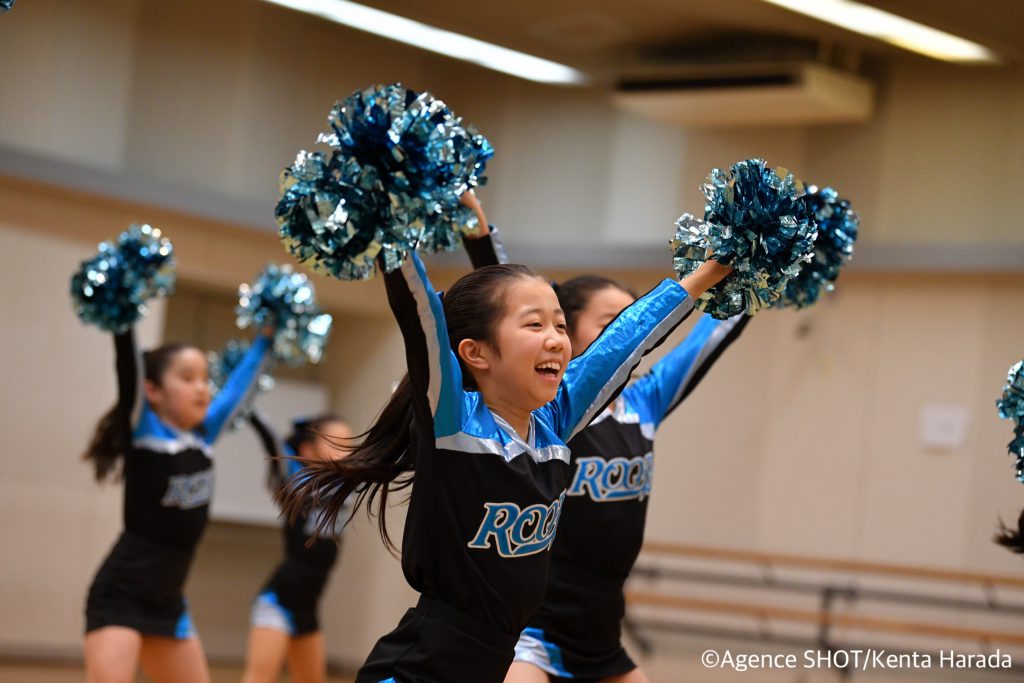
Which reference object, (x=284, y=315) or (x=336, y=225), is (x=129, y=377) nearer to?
(x=284, y=315)

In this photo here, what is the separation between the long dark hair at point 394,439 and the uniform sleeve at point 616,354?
0.21 meters

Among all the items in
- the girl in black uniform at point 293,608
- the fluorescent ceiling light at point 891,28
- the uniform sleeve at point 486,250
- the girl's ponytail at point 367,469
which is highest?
the fluorescent ceiling light at point 891,28

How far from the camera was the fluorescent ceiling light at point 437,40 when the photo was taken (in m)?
7.05

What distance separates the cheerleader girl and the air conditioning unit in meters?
4.89

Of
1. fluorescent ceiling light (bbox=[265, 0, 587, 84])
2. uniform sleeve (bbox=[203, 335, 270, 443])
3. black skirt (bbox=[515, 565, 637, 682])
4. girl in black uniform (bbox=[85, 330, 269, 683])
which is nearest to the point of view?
black skirt (bbox=[515, 565, 637, 682])

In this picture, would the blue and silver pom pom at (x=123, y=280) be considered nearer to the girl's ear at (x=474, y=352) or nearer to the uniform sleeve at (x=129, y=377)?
the uniform sleeve at (x=129, y=377)

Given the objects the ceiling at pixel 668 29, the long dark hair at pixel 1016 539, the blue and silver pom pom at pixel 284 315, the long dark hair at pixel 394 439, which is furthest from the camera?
the ceiling at pixel 668 29

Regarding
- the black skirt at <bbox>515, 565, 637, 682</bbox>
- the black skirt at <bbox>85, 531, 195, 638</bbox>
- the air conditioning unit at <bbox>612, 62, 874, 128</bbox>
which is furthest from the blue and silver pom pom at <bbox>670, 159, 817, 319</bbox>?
the air conditioning unit at <bbox>612, 62, 874, 128</bbox>

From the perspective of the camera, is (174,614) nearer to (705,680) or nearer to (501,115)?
(705,680)

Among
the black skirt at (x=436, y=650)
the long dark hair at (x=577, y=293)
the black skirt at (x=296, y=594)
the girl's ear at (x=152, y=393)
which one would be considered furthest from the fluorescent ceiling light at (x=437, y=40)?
the black skirt at (x=436, y=650)

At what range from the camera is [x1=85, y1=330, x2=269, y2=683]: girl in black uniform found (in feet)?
14.1

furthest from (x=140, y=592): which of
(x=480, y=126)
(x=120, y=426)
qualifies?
(x=480, y=126)

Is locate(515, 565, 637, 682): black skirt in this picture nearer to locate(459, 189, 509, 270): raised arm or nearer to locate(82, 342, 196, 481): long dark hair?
locate(459, 189, 509, 270): raised arm

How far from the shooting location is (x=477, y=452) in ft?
7.54
